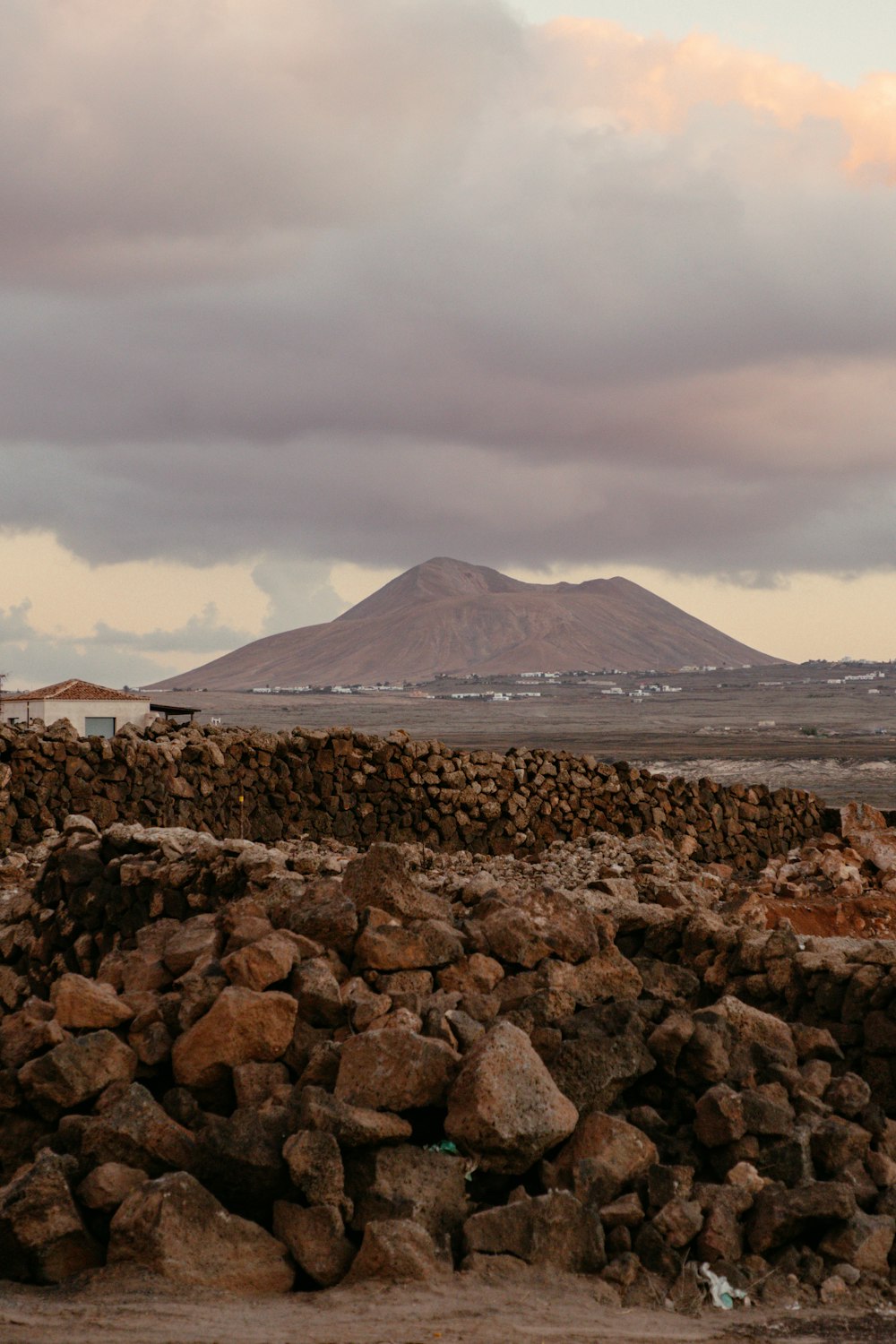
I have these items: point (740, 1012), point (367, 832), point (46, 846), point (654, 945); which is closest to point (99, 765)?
point (46, 846)

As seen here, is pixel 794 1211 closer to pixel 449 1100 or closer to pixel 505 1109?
pixel 505 1109

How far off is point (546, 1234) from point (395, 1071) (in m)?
1.04

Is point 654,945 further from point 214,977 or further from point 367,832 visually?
point 367,832

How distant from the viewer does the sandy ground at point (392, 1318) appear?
197 inches

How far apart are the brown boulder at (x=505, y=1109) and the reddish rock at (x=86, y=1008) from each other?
222 cm

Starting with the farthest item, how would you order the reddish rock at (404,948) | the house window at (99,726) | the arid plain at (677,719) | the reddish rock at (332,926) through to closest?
1. the arid plain at (677,719)
2. the house window at (99,726)
3. the reddish rock at (332,926)
4. the reddish rock at (404,948)

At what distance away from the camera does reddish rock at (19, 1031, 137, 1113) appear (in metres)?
6.54

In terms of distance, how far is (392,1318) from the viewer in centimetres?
512

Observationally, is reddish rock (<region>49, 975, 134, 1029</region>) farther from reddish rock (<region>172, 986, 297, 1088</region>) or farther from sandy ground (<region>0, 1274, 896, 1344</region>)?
sandy ground (<region>0, 1274, 896, 1344</region>)

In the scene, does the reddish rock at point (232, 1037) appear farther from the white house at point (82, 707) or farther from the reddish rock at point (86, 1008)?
the white house at point (82, 707)

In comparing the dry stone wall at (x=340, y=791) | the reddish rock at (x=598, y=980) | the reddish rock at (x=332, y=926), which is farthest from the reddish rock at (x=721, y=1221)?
the dry stone wall at (x=340, y=791)

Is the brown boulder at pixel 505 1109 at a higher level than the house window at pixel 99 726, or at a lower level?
lower

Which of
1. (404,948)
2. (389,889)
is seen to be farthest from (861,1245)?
(389,889)

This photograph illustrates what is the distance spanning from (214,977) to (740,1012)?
3.12 metres
